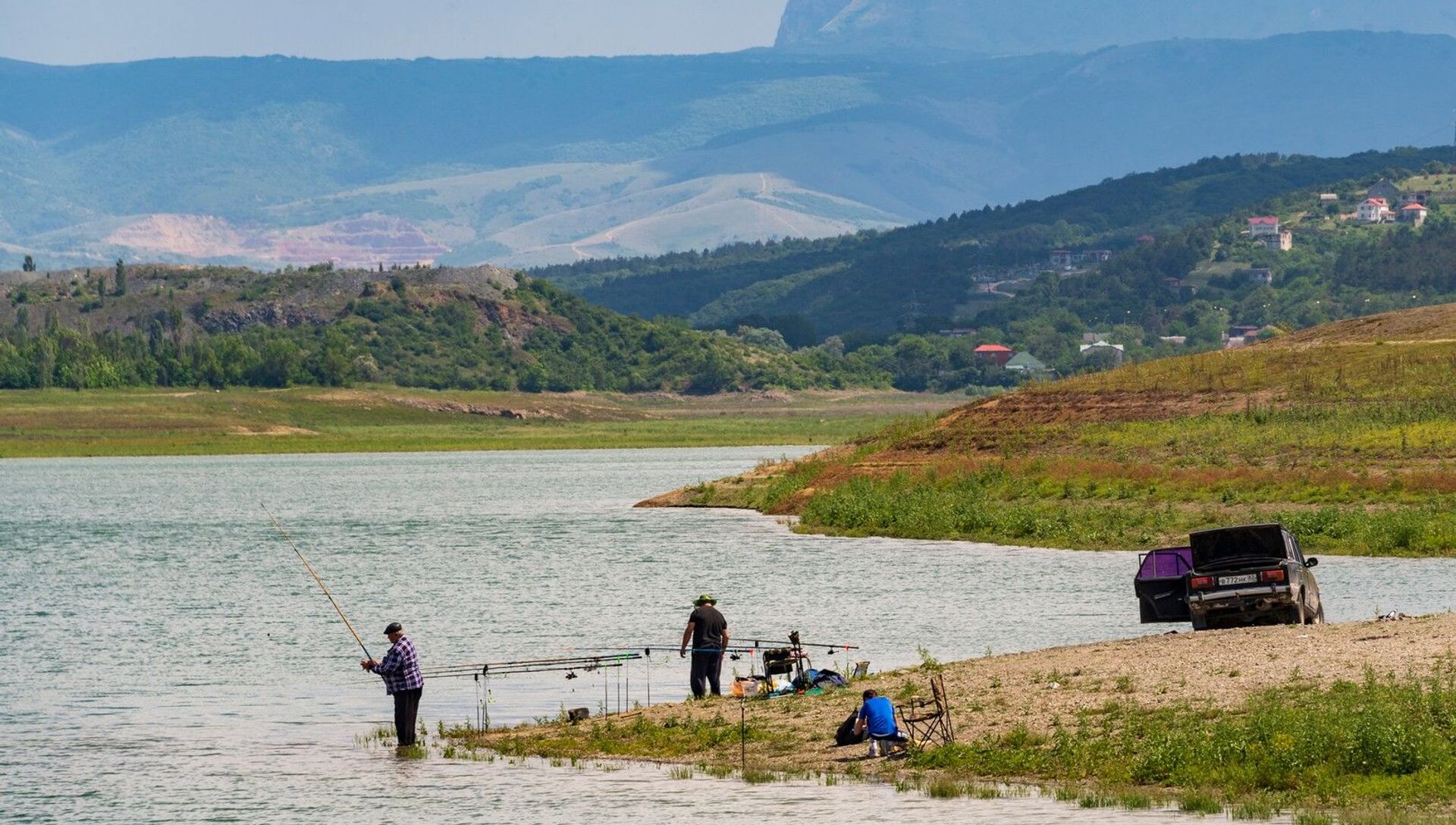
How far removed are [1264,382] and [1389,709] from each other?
62316mm

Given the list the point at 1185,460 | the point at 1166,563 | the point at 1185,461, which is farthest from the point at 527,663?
the point at 1185,460

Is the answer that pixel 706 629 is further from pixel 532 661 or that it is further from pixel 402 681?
pixel 402 681

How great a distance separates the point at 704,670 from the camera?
39.6m

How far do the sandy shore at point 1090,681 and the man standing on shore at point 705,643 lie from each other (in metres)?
1.02

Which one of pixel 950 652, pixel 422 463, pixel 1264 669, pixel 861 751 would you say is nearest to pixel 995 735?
pixel 861 751

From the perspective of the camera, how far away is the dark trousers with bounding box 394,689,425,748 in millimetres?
35500

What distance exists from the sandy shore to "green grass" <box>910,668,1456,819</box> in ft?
2.47

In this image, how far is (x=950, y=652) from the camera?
44.3 m

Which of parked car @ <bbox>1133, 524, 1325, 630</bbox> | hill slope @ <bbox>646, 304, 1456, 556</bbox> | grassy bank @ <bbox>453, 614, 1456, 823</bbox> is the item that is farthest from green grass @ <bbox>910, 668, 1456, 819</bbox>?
hill slope @ <bbox>646, 304, 1456, 556</bbox>

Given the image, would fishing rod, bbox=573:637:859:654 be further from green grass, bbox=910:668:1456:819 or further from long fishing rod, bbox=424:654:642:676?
green grass, bbox=910:668:1456:819

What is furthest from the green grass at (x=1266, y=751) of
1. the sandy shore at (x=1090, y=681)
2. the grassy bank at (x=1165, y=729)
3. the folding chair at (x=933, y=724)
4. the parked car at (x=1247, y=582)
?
the parked car at (x=1247, y=582)

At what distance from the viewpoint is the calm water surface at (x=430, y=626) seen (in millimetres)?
31562

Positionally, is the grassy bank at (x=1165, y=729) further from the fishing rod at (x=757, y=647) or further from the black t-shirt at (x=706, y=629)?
the fishing rod at (x=757, y=647)

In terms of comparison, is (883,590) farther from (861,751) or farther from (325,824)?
(325,824)
